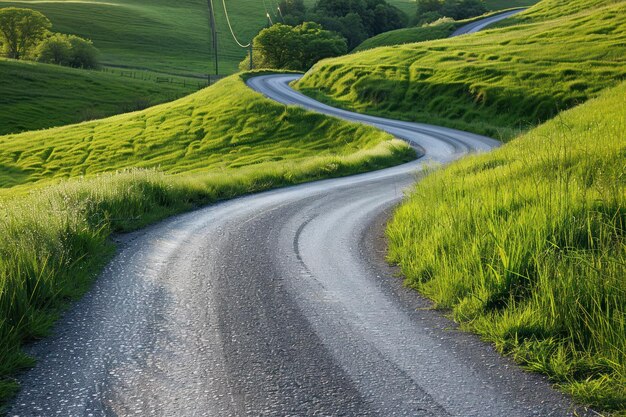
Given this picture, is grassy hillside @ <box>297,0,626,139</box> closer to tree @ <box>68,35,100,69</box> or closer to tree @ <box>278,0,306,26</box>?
tree @ <box>68,35,100,69</box>

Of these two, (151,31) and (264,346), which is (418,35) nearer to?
(264,346)

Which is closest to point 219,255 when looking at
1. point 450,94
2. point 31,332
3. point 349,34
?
point 31,332

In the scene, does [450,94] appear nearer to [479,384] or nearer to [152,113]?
[152,113]

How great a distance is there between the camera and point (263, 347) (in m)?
5.39

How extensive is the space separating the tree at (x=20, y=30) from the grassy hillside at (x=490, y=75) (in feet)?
252

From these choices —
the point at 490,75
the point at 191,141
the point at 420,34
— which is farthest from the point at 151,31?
the point at 490,75

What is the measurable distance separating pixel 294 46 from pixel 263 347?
8176cm

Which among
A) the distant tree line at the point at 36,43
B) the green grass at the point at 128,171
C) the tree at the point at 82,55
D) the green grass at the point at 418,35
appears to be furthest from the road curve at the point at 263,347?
the tree at the point at 82,55

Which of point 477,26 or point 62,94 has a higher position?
point 477,26

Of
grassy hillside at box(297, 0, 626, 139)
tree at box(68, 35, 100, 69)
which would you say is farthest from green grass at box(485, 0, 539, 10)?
tree at box(68, 35, 100, 69)

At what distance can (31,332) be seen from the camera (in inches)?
220

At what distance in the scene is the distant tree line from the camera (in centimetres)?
10456

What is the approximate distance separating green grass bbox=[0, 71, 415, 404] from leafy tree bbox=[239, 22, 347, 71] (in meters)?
23.1

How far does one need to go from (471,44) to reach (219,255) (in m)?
51.7
